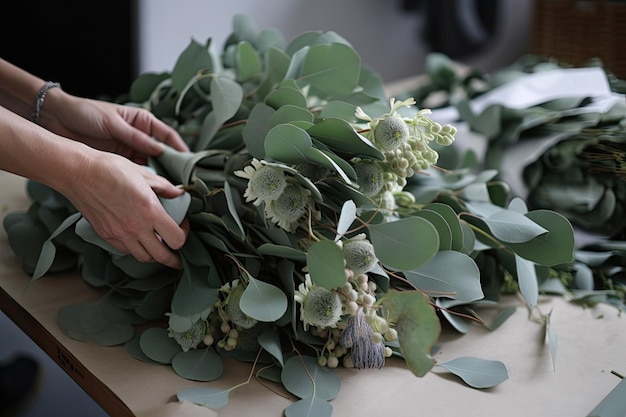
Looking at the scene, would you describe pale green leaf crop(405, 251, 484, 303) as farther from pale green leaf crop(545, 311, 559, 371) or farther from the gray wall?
the gray wall

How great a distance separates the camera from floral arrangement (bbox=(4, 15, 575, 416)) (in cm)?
62

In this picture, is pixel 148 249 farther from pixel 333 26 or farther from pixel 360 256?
pixel 333 26

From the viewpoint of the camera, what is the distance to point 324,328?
686mm

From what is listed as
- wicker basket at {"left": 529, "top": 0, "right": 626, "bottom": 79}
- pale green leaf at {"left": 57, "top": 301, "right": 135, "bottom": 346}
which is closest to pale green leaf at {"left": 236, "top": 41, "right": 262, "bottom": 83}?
pale green leaf at {"left": 57, "top": 301, "right": 135, "bottom": 346}

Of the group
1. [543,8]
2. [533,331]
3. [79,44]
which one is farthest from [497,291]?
[79,44]

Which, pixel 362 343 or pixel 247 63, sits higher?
pixel 247 63

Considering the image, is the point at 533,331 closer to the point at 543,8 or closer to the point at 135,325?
the point at 135,325

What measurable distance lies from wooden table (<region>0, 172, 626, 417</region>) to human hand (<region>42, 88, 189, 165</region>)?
19 centimetres

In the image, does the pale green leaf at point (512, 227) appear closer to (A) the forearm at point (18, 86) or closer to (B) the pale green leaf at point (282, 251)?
(B) the pale green leaf at point (282, 251)

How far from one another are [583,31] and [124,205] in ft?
4.10

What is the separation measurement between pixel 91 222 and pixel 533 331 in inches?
19.1

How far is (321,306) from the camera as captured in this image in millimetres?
629

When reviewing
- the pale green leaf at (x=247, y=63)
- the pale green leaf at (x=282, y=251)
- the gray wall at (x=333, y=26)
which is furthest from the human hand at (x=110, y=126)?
the gray wall at (x=333, y=26)

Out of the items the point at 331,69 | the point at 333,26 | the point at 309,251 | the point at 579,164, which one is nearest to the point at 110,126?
the point at 331,69
